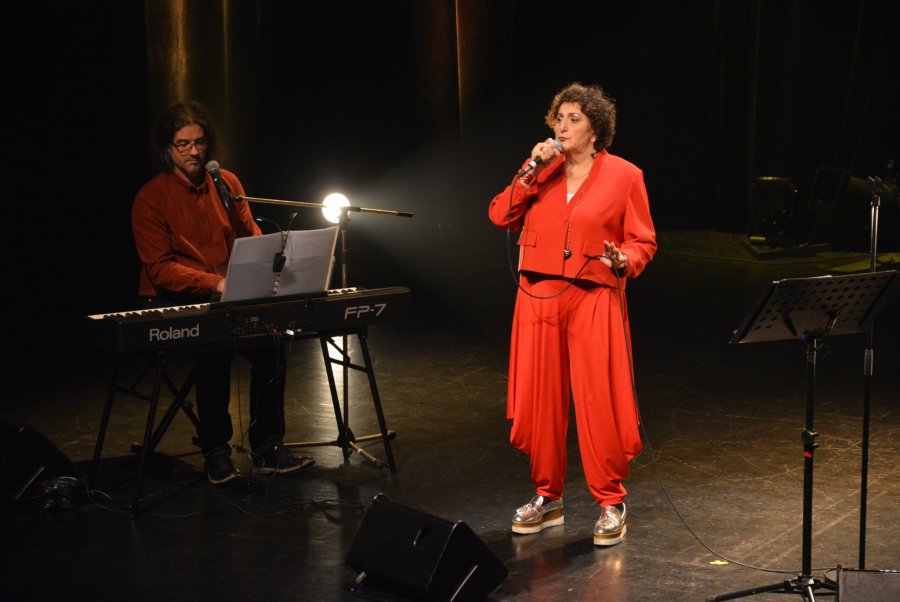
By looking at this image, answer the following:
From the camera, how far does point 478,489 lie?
4398mm

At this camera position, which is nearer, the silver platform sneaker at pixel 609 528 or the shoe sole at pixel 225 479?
the silver platform sneaker at pixel 609 528

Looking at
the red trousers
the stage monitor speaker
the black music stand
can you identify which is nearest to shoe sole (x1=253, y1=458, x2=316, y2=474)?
the red trousers

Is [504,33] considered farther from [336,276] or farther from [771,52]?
[336,276]

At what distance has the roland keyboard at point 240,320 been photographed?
393cm

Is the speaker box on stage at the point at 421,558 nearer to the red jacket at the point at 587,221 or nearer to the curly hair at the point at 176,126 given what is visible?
the red jacket at the point at 587,221

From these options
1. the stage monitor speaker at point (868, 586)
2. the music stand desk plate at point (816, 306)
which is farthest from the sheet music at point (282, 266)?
the stage monitor speaker at point (868, 586)

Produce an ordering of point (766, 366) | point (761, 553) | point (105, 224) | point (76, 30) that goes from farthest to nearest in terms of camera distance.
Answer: point (105, 224), point (76, 30), point (766, 366), point (761, 553)

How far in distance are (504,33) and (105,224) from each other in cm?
548

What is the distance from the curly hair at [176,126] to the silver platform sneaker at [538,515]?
1895 mm

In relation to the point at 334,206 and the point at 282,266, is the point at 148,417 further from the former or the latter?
the point at 334,206

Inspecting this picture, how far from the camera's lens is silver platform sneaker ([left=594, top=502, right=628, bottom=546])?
374cm

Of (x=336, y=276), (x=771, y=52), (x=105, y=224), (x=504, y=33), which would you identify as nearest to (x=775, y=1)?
(x=771, y=52)

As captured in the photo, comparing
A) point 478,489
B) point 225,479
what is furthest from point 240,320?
point 478,489

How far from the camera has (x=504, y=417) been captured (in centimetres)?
541
